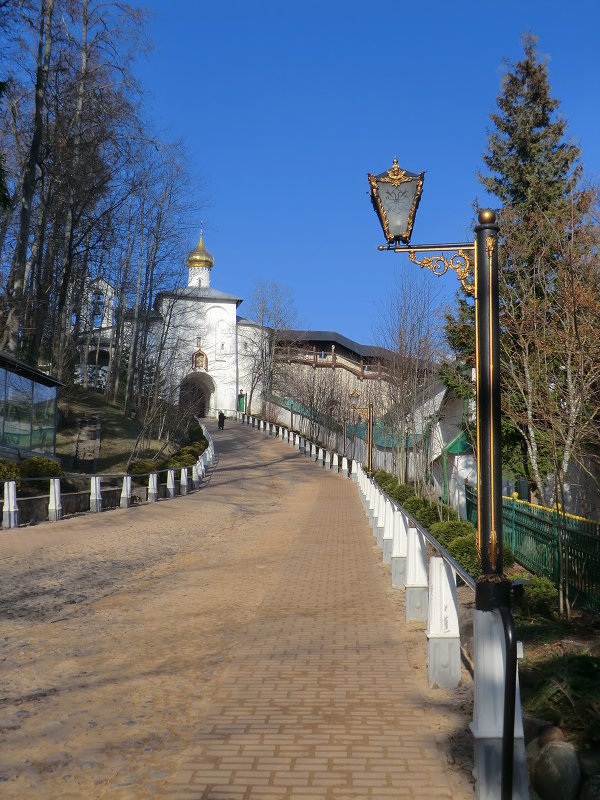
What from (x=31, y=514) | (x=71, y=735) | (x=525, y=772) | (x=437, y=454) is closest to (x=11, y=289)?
(x=31, y=514)

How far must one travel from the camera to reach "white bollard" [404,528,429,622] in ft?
26.7

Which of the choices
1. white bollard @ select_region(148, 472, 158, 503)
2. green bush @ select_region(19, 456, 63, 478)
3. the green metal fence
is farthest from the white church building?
the green metal fence

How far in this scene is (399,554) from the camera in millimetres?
10305

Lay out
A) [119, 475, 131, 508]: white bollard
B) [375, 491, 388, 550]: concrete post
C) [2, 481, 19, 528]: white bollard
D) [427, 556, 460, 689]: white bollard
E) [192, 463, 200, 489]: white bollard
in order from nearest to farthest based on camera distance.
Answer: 1. [427, 556, 460, 689]: white bollard
2. [375, 491, 388, 550]: concrete post
3. [2, 481, 19, 528]: white bollard
4. [119, 475, 131, 508]: white bollard
5. [192, 463, 200, 489]: white bollard

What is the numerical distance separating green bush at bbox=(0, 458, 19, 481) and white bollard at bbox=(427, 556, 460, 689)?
1343 centimetres

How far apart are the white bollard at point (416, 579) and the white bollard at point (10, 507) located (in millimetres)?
10233

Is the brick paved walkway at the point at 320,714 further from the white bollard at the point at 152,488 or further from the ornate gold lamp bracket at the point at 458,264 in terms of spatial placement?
the white bollard at the point at 152,488

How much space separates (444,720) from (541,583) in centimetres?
544

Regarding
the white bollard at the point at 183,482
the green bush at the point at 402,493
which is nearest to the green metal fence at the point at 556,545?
the green bush at the point at 402,493

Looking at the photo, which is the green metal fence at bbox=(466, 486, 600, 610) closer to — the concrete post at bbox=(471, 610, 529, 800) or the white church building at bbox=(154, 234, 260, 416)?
the concrete post at bbox=(471, 610, 529, 800)

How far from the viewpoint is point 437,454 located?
28.0m

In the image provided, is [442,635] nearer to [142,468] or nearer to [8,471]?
[8,471]

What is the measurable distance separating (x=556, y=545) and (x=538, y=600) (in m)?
1.25

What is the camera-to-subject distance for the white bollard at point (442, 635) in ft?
19.8
